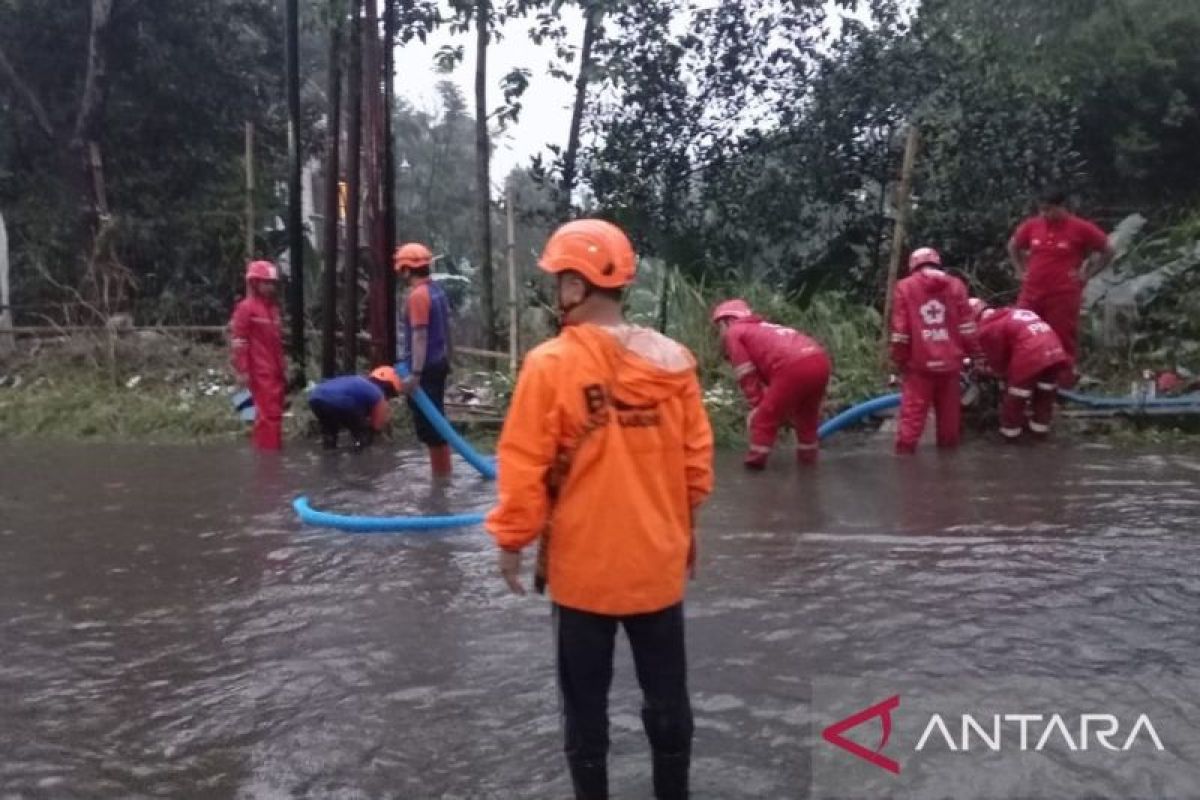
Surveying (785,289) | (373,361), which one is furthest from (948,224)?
(373,361)

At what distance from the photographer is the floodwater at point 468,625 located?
4.35 meters

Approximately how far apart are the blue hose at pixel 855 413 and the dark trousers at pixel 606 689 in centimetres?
640

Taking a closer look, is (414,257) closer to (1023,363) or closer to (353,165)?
(353,165)

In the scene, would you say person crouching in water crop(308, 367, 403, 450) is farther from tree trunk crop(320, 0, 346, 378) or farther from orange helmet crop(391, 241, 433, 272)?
tree trunk crop(320, 0, 346, 378)

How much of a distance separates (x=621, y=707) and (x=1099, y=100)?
13.8 meters

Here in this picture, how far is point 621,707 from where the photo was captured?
4.70 meters

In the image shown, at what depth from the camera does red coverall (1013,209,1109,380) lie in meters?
10.8

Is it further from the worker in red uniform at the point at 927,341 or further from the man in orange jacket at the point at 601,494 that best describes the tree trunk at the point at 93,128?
the man in orange jacket at the point at 601,494

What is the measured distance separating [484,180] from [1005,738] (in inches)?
488

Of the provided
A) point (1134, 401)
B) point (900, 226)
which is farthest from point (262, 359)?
point (1134, 401)

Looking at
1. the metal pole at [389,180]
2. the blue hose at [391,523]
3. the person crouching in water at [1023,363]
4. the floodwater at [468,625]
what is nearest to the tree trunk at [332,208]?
the metal pole at [389,180]

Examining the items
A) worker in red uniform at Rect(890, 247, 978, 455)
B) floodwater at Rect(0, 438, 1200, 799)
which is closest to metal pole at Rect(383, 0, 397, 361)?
floodwater at Rect(0, 438, 1200, 799)

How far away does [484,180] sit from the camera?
15844mm

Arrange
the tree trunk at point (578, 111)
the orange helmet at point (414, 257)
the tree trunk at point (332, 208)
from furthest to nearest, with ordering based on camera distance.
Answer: the tree trunk at point (578, 111) → the tree trunk at point (332, 208) → the orange helmet at point (414, 257)
